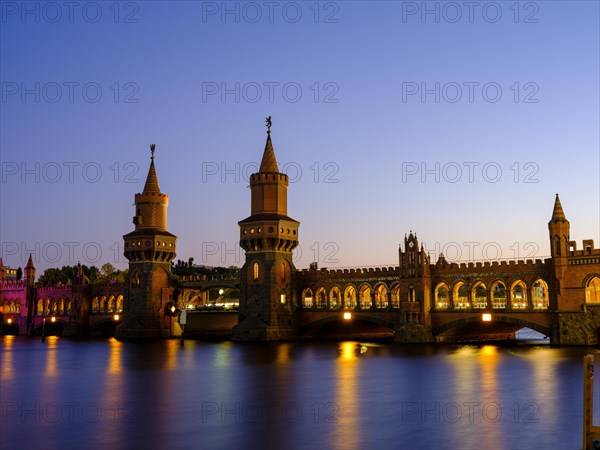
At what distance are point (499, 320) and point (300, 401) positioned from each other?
36.0 m

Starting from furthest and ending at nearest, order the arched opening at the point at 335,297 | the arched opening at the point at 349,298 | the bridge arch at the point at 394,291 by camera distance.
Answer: the arched opening at the point at 335,297
the arched opening at the point at 349,298
the bridge arch at the point at 394,291

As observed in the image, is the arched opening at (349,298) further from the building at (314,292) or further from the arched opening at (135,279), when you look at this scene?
the arched opening at (135,279)

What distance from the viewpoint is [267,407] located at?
28.2 meters

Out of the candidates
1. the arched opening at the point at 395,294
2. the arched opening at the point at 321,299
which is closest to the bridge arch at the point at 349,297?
the arched opening at the point at 321,299

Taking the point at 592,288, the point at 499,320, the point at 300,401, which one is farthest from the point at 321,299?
the point at 300,401

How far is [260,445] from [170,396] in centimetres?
1233

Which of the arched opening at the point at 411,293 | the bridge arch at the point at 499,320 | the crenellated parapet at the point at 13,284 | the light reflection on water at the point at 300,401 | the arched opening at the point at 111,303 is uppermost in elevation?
the crenellated parapet at the point at 13,284

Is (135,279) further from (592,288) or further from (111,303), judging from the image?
(592,288)

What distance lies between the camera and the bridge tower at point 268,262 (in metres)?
73.2

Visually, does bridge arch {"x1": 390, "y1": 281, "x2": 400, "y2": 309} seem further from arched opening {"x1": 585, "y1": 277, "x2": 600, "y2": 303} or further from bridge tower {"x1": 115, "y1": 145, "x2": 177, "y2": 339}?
bridge tower {"x1": 115, "y1": 145, "x2": 177, "y2": 339}

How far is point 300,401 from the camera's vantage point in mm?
29984

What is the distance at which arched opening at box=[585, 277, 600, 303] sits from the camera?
55875 millimetres

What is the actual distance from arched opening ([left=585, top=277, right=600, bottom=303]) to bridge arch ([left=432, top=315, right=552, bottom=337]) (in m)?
4.35

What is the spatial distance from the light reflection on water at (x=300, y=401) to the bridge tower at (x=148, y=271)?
30.9m
